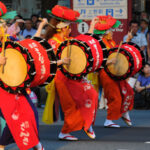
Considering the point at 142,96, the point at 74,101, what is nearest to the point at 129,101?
the point at 74,101

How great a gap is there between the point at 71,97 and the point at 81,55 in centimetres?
60

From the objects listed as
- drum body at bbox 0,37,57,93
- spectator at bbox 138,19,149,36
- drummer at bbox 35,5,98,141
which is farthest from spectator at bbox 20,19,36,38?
drum body at bbox 0,37,57,93

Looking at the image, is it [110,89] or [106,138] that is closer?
[106,138]

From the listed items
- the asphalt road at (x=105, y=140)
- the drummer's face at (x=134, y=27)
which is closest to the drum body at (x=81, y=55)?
the asphalt road at (x=105, y=140)

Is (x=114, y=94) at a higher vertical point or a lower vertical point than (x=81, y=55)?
lower

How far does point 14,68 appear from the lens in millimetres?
6324

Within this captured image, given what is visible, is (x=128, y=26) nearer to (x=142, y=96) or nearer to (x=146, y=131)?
(x=142, y=96)

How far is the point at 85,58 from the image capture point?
7734mm

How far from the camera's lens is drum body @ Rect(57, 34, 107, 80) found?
7.74 metres

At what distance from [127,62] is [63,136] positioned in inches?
71.8

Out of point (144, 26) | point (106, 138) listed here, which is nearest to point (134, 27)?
point (144, 26)

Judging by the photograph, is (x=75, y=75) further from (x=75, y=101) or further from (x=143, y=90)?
(x=143, y=90)

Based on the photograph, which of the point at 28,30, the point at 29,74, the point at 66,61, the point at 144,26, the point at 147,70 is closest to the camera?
the point at 29,74

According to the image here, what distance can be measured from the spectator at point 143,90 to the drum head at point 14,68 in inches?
244
